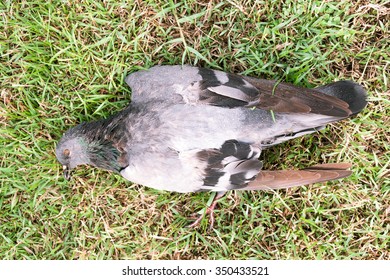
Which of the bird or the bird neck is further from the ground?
the bird

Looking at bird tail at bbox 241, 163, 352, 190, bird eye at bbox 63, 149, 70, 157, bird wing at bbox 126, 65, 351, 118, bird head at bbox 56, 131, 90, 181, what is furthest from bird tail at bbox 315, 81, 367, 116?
bird eye at bbox 63, 149, 70, 157

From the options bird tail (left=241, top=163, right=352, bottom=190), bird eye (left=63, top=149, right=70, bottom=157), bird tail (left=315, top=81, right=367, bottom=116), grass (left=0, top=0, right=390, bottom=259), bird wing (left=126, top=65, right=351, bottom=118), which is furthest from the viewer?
grass (left=0, top=0, right=390, bottom=259)

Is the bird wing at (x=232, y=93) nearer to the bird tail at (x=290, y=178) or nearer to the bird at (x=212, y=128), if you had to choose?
the bird at (x=212, y=128)

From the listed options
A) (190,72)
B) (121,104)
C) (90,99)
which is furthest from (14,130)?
(190,72)

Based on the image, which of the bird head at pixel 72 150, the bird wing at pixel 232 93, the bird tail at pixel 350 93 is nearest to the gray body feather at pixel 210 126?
the bird wing at pixel 232 93

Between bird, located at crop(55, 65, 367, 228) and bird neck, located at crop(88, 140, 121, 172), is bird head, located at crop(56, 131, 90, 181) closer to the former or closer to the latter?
bird neck, located at crop(88, 140, 121, 172)

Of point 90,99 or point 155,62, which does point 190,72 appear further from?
point 90,99

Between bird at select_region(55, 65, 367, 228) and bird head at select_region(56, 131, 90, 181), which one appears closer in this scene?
bird at select_region(55, 65, 367, 228)
